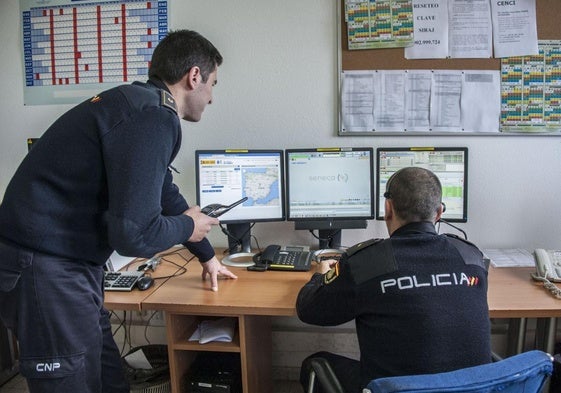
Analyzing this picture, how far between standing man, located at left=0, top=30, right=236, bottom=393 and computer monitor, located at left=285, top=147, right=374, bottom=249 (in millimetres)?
914

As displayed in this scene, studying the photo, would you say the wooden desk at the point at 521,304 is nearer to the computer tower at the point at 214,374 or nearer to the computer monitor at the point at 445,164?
the computer monitor at the point at 445,164

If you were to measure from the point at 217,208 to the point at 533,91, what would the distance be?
5.31ft

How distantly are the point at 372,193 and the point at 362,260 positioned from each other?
2.99 ft

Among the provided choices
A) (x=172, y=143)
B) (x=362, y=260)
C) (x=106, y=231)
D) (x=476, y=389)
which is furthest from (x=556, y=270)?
(x=106, y=231)

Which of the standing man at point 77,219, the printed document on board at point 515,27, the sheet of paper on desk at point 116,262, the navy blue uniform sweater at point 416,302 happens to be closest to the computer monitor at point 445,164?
the printed document on board at point 515,27

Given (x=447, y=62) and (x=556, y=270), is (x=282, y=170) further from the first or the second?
(x=556, y=270)

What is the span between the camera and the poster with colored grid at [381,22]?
6.88 ft

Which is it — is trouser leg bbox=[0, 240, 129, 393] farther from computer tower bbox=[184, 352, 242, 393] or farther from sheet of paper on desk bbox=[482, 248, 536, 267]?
sheet of paper on desk bbox=[482, 248, 536, 267]

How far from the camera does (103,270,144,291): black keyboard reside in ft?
5.44

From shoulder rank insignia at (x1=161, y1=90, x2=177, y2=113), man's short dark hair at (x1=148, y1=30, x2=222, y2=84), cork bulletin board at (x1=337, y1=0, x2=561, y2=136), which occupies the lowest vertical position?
shoulder rank insignia at (x1=161, y1=90, x2=177, y2=113)

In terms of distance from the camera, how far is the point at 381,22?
2.10 m

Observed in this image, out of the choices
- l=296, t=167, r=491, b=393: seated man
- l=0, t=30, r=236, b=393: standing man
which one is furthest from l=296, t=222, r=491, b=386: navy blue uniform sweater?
l=0, t=30, r=236, b=393: standing man

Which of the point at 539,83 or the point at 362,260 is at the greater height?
the point at 539,83

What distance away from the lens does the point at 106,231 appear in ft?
4.06
